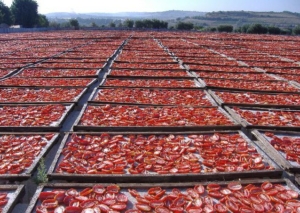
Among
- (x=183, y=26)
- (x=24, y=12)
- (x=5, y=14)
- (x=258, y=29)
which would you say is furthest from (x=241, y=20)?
(x=5, y=14)

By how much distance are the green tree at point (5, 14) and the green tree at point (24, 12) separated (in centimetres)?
210

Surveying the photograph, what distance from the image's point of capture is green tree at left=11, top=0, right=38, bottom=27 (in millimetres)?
54344

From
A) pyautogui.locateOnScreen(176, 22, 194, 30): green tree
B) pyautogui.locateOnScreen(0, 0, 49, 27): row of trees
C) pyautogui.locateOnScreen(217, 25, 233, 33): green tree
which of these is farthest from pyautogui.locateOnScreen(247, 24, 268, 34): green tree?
pyautogui.locateOnScreen(0, 0, 49, 27): row of trees

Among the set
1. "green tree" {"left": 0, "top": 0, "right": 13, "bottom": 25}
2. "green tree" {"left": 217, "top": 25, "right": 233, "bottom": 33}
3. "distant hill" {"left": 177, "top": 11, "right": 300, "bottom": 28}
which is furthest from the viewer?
"distant hill" {"left": 177, "top": 11, "right": 300, "bottom": 28}

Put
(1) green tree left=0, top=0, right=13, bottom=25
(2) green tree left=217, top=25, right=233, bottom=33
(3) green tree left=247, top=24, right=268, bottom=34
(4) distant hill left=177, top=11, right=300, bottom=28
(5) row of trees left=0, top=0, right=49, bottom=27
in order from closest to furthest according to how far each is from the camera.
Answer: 1. (3) green tree left=247, top=24, right=268, bottom=34
2. (2) green tree left=217, top=25, right=233, bottom=33
3. (1) green tree left=0, top=0, right=13, bottom=25
4. (5) row of trees left=0, top=0, right=49, bottom=27
5. (4) distant hill left=177, top=11, right=300, bottom=28

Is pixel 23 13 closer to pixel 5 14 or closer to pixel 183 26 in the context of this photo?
pixel 5 14

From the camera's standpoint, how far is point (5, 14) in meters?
51.0

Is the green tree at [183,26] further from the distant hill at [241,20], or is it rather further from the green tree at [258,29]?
the distant hill at [241,20]

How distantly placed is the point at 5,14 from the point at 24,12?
13.6 ft

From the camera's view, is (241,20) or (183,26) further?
(241,20)

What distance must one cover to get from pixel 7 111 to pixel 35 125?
1198 millimetres

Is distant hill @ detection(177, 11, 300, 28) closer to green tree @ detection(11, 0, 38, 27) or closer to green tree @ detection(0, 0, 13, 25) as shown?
green tree @ detection(11, 0, 38, 27)

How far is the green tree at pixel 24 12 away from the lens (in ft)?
178

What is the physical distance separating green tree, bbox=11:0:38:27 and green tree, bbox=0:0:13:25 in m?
2.10
